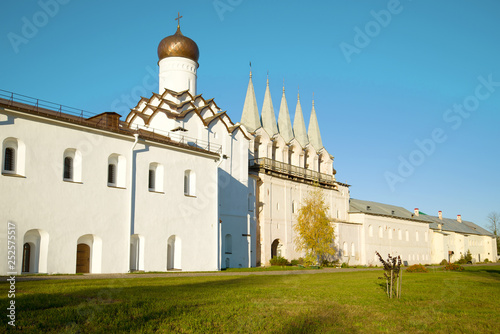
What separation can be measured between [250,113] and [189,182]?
16807 mm

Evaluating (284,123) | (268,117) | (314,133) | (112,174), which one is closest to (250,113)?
(268,117)

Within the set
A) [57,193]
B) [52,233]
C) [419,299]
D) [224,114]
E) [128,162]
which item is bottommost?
[419,299]

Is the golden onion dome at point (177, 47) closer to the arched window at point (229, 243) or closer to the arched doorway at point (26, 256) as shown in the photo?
the arched window at point (229, 243)

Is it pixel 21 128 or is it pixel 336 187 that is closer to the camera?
pixel 21 128

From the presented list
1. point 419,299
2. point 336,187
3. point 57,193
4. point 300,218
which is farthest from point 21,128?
point 336,187

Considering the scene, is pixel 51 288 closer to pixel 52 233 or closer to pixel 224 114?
pixel 52 233

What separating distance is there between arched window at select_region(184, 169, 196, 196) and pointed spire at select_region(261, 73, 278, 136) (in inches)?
672

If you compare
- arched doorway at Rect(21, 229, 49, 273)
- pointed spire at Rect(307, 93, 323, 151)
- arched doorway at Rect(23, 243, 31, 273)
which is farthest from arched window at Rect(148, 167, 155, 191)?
pointed spire at Rect(307, 93, 323, 151)

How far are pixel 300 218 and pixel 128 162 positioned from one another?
59.0 ft

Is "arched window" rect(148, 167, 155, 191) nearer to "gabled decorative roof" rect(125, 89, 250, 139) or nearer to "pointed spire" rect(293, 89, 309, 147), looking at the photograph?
"gabled decorative roof" rect(125, 89, 250, 139)

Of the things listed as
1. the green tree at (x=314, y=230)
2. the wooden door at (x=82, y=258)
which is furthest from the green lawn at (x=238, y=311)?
the green tree at (x=314, y=230)

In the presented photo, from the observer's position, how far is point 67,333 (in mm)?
7070

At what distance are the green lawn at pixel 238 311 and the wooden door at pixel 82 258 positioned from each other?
8.65 meters

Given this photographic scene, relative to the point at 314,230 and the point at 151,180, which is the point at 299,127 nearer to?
the point at 314,230
